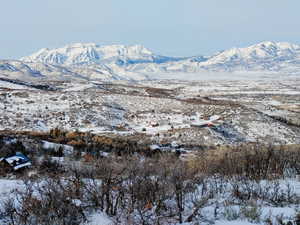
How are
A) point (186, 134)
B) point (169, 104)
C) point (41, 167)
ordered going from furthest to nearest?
point (169, 104), point (186, 134), point (41, 167)

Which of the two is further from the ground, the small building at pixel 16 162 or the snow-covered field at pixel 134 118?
the small building at pixel 16 162

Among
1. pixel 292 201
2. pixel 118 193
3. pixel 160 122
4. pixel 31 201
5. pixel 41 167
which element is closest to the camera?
pixel 31 201

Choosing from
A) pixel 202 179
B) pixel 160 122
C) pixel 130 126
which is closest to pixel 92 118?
pixel 130 126

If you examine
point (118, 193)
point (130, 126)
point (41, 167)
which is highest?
point (118, 193)

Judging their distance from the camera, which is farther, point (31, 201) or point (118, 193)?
point (118, 193)

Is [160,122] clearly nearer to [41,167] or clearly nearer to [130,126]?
[130,126]

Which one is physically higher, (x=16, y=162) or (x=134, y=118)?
(x=16, y=162)

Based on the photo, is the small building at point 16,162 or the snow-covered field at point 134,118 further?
the snow-covered field at point 134,118

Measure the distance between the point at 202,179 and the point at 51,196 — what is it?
4042 mm

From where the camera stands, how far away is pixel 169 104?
4109cm

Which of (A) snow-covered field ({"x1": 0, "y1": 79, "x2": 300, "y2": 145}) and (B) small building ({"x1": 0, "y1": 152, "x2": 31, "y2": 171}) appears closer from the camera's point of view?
(B) small building ({"x1": 0, "y1": 152, "x2": 31, "y2": 171})

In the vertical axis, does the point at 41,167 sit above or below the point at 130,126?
above

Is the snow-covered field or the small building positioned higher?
the small building

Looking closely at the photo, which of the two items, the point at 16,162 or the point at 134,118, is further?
the point at 134,118
